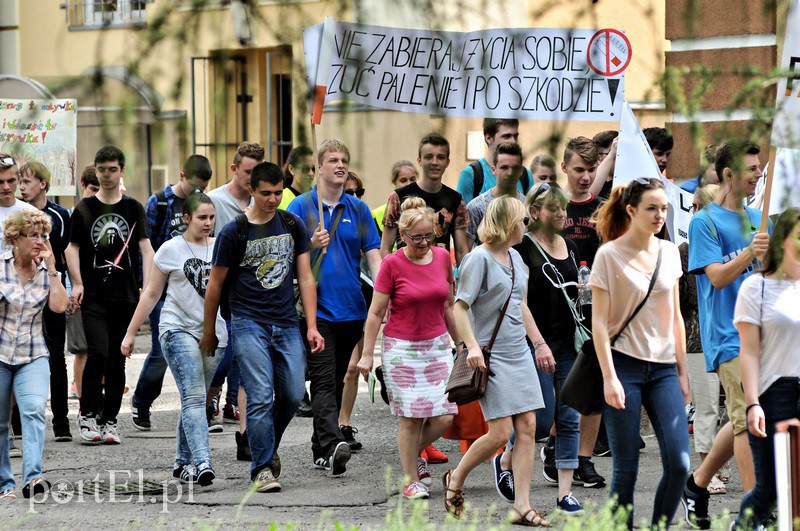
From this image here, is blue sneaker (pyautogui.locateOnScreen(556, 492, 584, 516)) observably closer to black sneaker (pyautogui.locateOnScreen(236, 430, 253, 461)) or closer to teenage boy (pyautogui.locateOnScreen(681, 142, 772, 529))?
teenage boy (pyautogui.locateOnScreen(681, 142, 772, 529))

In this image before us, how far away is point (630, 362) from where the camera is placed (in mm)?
5539

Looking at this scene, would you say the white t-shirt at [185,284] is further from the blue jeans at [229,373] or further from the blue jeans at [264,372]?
the blue jeans at [229,373]

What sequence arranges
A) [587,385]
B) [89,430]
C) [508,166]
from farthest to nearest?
[89,430], [587,385], [508,166]

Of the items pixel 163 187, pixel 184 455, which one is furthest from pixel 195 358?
pixel 163 187

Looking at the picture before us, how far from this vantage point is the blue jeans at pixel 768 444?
17.6ft

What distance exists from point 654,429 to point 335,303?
9.38 feet

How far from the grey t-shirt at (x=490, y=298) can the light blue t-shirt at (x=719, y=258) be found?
3.00 feet

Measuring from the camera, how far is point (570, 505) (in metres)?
6.36

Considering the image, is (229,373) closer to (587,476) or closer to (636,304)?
(587,476)

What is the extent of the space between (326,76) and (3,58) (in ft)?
2.11

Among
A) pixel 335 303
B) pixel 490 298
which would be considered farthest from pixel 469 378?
pixel 335 303

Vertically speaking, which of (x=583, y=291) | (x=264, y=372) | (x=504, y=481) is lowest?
(x=504, y=481)

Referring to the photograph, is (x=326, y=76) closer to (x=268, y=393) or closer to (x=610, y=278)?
(x=610, y=278)

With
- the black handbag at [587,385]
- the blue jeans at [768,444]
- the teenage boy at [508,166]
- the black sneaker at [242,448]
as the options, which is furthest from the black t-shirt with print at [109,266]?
the teenage boy at [508,166]
